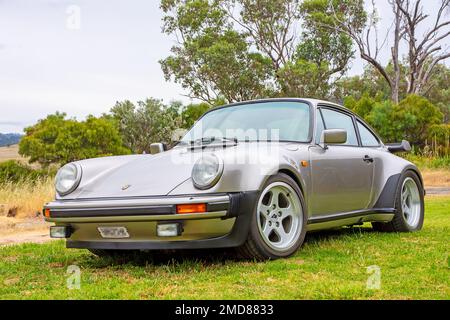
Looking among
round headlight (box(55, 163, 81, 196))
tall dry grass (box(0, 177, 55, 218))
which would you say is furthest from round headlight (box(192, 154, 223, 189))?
tall dry grass (box(0, 177, 55, 218))

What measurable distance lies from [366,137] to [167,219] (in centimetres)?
330

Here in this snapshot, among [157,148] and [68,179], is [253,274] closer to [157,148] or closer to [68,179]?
[68,179]

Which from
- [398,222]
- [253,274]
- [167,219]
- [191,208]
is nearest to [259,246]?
[253,274]

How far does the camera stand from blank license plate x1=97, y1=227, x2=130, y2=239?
14.8ft

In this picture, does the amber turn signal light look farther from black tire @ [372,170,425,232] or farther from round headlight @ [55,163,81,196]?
black tire @ [372,170,425,232]

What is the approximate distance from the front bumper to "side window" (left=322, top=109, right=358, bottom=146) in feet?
6.22

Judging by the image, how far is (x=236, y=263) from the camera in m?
4.69

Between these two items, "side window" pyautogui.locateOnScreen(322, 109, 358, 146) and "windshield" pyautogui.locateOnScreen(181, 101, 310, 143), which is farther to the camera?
"side window" pyautogui.locateOnScreen(322, 109, 358, 146)

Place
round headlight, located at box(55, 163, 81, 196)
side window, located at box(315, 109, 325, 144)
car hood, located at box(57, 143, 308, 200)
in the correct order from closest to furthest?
car hood, located at box(57, 143, 308, 200) < round headlight, located at box(55, 163, 81, 196) < side window, located at box(315, 109, 325, 144)

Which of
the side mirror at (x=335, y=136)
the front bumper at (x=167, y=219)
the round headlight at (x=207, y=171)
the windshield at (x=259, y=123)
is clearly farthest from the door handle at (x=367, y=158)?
the round headlight at (x=207, y=171)

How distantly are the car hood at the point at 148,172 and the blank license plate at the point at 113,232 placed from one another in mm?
259

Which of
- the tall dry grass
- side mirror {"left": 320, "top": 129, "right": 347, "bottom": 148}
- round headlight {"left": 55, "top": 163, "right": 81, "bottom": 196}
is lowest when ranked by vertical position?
the tall dry grass

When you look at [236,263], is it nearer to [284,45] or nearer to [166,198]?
[166,198]
